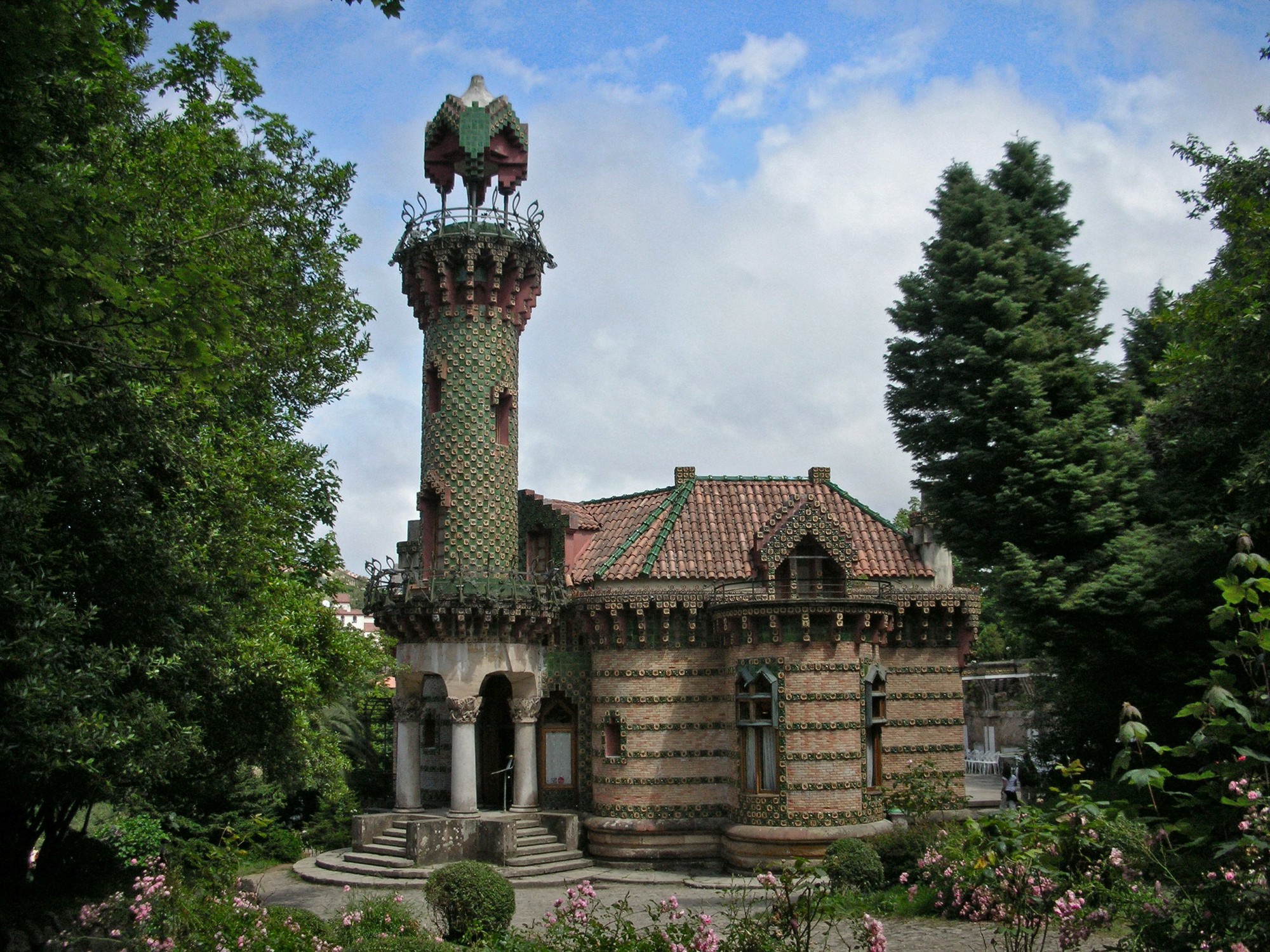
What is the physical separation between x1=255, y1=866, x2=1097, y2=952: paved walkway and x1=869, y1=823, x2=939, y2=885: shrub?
7.07ft

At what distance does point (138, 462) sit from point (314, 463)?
23.7 ft

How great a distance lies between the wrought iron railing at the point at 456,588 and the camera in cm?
2478

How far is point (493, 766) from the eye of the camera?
28344 mm

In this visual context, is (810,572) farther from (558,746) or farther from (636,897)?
(636,897)

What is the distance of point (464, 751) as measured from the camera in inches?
981

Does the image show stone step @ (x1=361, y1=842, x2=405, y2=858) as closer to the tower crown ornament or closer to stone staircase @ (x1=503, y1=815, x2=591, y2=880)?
stone staircase @ (x1=503, y1=815, x2=591, y2=880)

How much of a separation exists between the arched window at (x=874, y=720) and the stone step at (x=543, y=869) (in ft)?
21.5

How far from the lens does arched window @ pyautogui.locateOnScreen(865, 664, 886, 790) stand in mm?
24609

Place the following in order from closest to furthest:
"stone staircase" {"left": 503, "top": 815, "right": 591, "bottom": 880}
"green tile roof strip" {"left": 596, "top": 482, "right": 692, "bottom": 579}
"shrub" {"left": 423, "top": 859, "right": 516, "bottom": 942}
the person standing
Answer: "shrub" {"left": 423, "top": 859, "right": 516, "bottom": 942} < "stone staircase" {"left": 503, "top": 815, "right": 591, "bottom": 880} < "green tile roof strip" {"left": 596, "top": 482, "right": 692, "bottom": 579} < the person standing

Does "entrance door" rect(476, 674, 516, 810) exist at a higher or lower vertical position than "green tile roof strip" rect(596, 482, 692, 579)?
lower

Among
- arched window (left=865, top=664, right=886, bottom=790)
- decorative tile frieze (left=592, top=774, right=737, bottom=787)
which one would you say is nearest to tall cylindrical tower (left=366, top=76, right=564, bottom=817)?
decorative tile frieze (left=592, top=774, right=737, bottom=787)

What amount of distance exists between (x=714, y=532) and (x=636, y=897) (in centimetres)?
920

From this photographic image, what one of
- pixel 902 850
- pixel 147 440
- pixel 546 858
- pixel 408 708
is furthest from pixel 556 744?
pixel 147 440

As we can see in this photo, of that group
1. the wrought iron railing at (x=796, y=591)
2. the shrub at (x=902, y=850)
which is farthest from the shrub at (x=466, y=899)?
the wrought iron railing at (x=796, y=591)
